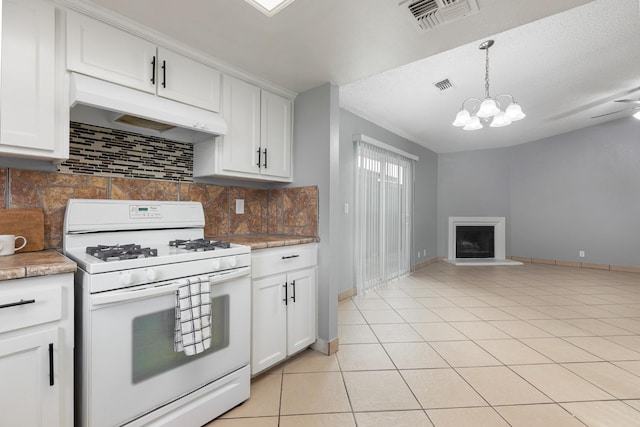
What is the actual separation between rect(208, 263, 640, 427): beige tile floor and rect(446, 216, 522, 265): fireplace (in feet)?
9.23

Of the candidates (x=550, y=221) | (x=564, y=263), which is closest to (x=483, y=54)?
(x=550, y=221)

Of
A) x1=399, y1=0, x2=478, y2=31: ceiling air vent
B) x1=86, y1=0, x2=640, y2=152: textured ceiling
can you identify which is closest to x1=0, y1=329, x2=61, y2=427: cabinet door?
x1=86, y1=0, x2=640, y2=152: textured ceiling

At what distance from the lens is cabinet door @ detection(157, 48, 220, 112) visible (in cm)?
179

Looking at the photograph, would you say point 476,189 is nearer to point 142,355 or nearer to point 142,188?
point 142,188

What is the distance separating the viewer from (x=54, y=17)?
1.40m

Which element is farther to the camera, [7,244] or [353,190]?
[353,190]

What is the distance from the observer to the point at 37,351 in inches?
43.4

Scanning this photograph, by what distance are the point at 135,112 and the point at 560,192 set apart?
7.51m

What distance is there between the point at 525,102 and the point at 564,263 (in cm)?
389

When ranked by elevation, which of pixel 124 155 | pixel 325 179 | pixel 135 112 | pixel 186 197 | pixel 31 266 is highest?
pixel 135 112

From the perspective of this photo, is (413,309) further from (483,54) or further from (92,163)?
(92,163)

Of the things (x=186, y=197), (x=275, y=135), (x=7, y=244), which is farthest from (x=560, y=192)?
(x=7, y=244)

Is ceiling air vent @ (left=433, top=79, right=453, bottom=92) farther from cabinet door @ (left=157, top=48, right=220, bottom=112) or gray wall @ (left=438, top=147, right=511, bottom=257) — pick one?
gray wall @ (left=438, top=147, right=511, bottom=257)

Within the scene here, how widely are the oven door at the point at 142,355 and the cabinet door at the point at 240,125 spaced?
37.2 inches
